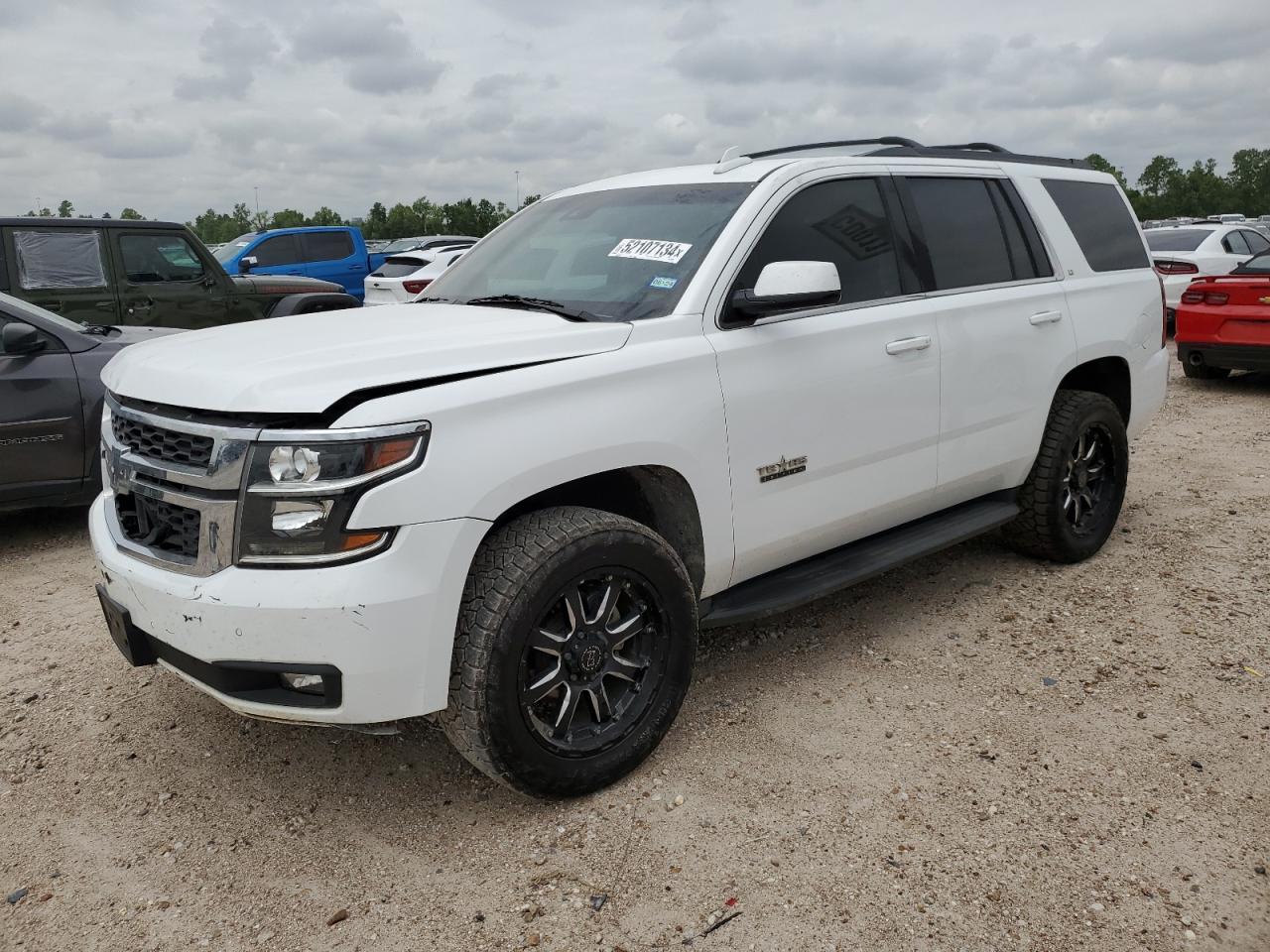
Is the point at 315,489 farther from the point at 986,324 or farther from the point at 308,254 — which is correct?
the point at 308,254

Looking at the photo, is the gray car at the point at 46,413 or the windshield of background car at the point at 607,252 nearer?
the windshield of background car at the point at 607,252

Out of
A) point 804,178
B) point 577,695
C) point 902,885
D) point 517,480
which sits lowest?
point 902,885

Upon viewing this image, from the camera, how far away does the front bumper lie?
2438mm

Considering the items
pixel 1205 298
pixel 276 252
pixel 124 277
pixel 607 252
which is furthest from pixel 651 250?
pixel 276 252

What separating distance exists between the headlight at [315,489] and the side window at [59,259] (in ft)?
21.9

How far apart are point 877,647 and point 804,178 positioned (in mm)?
1867

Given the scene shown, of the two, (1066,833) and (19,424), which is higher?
(19,424)

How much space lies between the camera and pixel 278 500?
246cm

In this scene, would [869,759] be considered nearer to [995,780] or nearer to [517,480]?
[995,780]

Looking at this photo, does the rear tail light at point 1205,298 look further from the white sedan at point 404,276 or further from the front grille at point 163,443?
the front grille at point 163,443

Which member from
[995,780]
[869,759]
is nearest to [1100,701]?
[995,780]

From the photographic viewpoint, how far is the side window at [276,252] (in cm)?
1558

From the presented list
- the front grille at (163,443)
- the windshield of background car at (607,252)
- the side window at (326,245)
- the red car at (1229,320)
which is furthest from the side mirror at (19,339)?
the side window at (326,245)

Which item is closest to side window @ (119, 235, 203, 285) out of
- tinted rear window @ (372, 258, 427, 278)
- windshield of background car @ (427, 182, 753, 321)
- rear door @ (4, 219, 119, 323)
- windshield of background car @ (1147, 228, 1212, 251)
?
rear door @ (4, 219, 119, 323)
